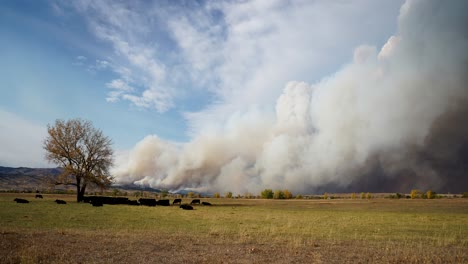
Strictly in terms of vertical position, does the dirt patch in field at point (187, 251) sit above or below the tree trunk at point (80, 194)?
above

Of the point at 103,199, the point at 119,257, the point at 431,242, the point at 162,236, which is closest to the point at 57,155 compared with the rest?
the point at 103,199

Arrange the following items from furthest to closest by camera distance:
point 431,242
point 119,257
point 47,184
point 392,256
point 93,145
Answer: point 93,145
point 47,184
point 431,242
point 392,256
point 119,257

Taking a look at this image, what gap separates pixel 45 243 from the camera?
638 inches

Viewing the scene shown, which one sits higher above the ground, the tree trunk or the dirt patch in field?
the dirt patch in field

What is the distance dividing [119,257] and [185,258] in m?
2.93

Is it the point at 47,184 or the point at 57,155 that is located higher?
the point at 57,155

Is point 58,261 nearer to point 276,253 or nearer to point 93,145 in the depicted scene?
point 276,253

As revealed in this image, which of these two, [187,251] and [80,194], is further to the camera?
[80,194]

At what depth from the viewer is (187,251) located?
51.2ft

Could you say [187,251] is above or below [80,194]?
above

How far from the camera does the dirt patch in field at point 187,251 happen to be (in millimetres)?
13586

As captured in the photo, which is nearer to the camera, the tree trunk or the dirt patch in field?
the dirt patch in field

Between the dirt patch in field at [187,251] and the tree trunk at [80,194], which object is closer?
the dirt patch in field at [187,251]

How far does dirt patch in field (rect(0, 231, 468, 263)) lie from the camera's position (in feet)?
44.6
